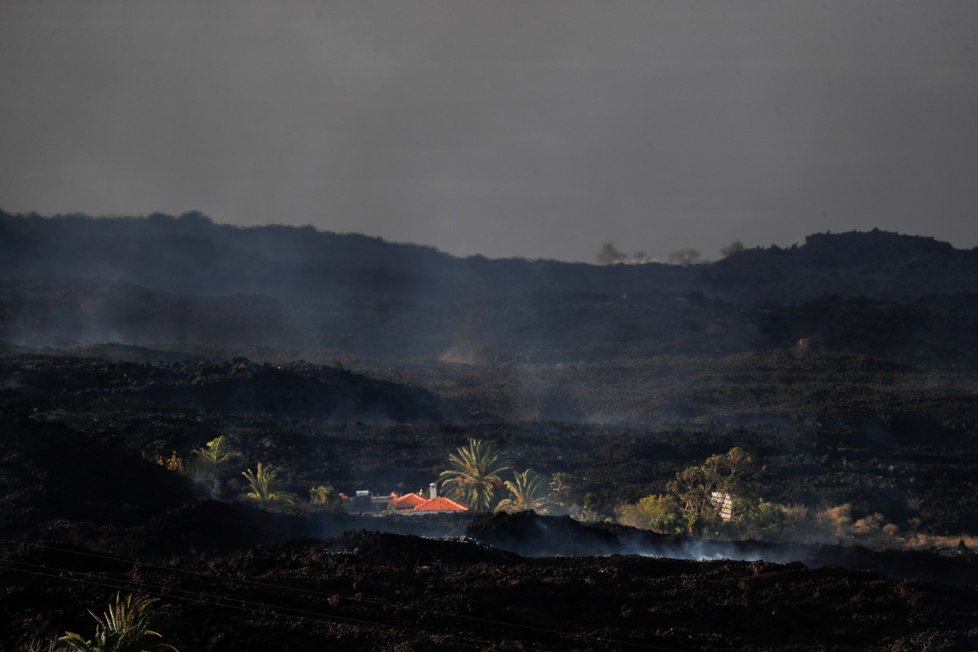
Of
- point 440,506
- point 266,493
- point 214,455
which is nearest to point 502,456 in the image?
point 440,506

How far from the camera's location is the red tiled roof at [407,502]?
78.9 metres

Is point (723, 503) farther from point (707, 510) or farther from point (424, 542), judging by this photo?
point (424, 542)

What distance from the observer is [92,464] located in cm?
6131

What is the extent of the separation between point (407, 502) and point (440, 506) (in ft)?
14.4

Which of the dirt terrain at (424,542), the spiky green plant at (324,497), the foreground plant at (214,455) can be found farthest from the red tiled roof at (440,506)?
the foreground plant at (214,455)

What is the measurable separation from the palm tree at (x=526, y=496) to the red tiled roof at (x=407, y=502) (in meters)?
4.88

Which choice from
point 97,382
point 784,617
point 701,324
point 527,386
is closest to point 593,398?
point 527,386

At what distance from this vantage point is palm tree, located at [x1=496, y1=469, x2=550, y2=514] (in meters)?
77.7

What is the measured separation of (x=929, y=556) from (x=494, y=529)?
16602mm

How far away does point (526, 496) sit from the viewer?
7925 cm

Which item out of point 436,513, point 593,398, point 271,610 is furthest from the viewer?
point 593,398

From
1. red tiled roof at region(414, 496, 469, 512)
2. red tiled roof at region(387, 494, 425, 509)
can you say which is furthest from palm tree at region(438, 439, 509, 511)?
red tiled roof at region(387, 494, 425, 509)

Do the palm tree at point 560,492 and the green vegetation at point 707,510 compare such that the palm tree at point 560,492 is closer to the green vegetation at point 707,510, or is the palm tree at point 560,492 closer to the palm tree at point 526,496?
the palm tree at point 526,496

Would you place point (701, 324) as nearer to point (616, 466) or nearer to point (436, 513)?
point (616, 466)
